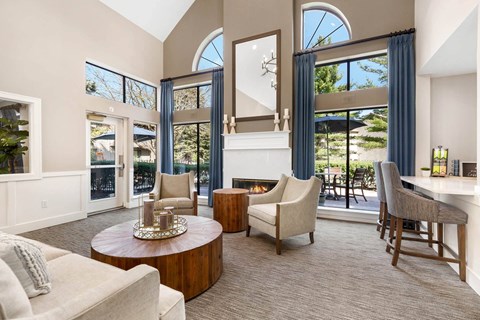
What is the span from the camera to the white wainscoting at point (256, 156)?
4680mm

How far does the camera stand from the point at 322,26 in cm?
479

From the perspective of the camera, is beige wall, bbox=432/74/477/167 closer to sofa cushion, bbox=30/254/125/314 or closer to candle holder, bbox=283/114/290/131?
candle holder, bbox=283/114/290/131

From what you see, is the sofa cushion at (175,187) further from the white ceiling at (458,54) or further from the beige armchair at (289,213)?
the white ceiling at (458,54)

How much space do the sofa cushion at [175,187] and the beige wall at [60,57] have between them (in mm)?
1740

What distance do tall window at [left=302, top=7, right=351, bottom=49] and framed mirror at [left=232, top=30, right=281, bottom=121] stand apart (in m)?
0.69

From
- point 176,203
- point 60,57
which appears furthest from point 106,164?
point 176,203

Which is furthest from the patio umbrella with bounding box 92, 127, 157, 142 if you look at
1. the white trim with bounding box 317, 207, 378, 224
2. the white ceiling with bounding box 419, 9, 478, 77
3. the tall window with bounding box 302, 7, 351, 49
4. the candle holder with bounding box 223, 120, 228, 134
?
the white ceiling with bounding box 419, 9, 478, 77

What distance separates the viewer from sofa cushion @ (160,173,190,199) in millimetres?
4344

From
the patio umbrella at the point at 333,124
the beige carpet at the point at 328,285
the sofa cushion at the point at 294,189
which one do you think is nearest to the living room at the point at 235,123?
the beige carpet at the point at 328,285

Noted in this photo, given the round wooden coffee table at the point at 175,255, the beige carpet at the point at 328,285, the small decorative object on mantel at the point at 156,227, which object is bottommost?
the beige carpet at the point at 328,285

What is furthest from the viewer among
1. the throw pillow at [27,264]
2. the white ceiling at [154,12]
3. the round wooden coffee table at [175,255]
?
the white ceiling at [154,12]

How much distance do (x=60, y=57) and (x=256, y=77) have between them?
12.2 ft

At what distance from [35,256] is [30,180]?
11.5ft

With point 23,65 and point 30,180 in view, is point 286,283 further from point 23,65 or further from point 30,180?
point 23,65
